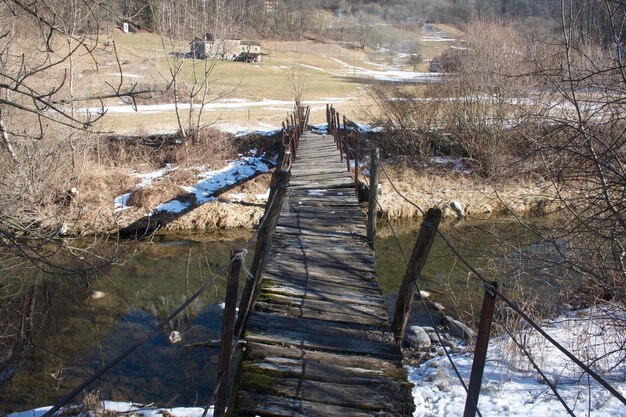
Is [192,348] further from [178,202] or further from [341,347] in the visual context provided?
[178,202]

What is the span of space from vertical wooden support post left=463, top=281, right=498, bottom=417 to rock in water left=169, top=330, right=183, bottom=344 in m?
5.55

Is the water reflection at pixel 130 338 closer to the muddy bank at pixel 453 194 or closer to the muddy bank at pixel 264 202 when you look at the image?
the muddy bank at pixel 264 202

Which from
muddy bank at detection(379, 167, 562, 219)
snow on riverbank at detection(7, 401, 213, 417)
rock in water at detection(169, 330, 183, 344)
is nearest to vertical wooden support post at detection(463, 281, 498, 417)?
snow on riverbank at detection(7, 401, 213, 417)

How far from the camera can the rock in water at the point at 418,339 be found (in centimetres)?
696

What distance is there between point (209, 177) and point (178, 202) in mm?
1874

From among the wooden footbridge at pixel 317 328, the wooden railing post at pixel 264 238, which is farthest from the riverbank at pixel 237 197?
the wooden railing post at pixel 264 238

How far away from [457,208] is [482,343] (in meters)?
12.3

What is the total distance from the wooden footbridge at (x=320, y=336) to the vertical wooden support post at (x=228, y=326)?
1.28 feet

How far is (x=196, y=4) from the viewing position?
17812 mm

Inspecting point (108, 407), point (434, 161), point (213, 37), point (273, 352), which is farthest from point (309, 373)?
point (213, 37)

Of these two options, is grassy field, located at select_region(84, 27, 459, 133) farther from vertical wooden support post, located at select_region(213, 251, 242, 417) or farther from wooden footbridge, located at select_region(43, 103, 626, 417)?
wooden footbridge, located at select_region(43, 103, 626, 417)

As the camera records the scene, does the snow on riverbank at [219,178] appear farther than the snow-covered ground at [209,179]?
Yes

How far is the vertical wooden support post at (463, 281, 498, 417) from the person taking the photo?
248 cm

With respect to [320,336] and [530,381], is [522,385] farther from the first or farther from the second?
[320,336]
